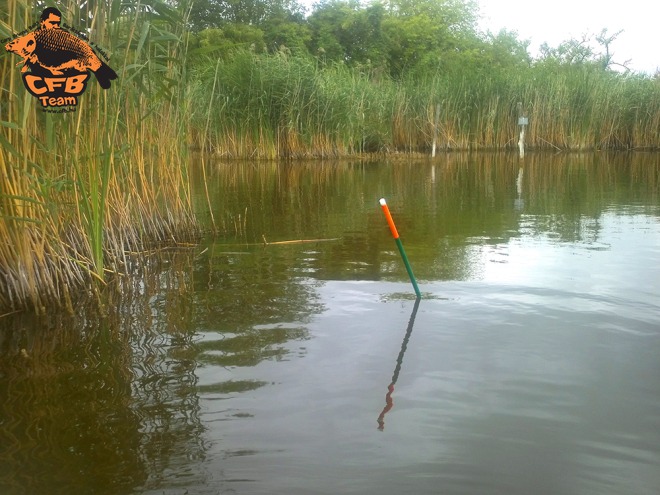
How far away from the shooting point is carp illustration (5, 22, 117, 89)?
3.40 meters

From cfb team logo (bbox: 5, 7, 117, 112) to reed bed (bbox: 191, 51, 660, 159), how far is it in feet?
36.9

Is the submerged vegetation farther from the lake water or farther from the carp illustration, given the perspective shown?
the lake water

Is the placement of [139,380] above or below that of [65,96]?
below

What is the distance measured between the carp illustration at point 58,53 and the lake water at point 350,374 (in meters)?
1.28

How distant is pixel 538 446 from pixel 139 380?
1551 mm

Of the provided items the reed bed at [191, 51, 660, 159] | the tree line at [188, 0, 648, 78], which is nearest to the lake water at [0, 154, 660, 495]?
the reed bed at [191, 51, 660, 159]

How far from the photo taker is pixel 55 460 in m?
2.19

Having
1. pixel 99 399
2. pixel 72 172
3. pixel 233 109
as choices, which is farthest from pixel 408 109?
pixel 99 399

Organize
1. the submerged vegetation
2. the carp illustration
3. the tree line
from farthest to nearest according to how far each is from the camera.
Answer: the tree line, the submerged vegetation, the carp illustration

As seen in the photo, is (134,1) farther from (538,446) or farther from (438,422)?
(538,446)

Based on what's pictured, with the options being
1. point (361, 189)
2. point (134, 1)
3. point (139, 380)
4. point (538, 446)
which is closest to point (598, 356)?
point (538, 446)

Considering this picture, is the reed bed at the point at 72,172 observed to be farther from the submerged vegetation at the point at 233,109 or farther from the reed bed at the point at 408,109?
the reed bed at the point at 408,109

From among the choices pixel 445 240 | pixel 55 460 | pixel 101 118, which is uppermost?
pixel 101 118

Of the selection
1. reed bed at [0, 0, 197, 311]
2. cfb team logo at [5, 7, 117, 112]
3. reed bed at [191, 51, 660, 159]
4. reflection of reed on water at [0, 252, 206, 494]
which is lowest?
reflection of reed on water at [0, 252, 206, 494]
